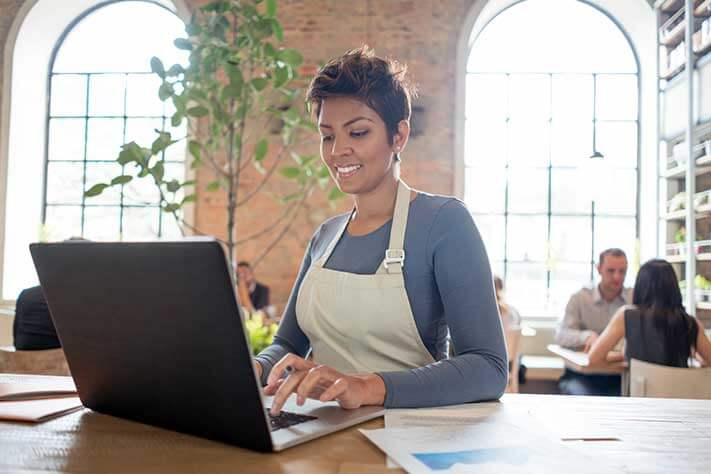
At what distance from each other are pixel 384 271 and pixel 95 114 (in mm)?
7776

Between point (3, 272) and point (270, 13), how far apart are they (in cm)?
559

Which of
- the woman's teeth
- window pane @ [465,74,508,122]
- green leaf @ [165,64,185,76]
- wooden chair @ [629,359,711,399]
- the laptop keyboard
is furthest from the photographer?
window pane @ [465,74,508,122]

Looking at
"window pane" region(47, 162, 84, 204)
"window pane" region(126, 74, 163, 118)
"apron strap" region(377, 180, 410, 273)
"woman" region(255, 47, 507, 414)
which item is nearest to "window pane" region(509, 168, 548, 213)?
"window pane" region(126, 74, 163, 118)

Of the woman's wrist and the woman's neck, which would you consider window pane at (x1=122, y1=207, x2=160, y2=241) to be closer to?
the woman's neck

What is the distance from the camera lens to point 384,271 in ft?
5.29

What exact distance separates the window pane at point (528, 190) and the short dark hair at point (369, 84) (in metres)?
6.41

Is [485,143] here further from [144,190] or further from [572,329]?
[144,190]

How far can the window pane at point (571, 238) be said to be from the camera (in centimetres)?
777

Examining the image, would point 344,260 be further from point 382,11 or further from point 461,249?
point 382,11

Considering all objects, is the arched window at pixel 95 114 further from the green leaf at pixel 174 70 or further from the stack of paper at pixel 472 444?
the stack of paper at pixel 472 444

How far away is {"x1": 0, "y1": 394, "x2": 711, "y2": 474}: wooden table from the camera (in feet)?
2.82

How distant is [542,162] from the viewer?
794cm

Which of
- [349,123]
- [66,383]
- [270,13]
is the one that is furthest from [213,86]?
[66,383]

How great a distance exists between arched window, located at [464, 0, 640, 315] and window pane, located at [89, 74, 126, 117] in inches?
167
